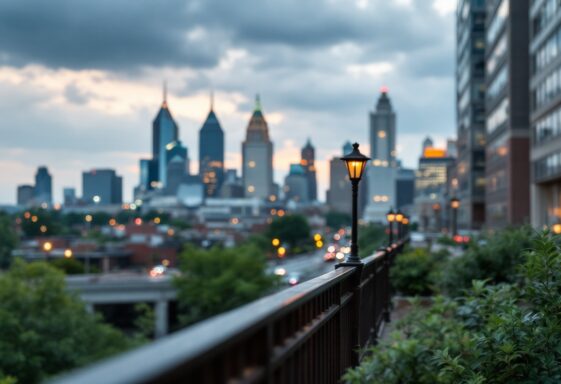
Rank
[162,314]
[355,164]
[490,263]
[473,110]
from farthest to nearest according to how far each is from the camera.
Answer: [473,110]
[162,314]
[490,263]
[355,164]

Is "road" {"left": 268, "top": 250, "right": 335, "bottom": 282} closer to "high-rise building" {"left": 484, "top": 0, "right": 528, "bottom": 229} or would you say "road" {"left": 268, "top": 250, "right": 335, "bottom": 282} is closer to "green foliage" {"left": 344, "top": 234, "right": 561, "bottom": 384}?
"high-rise building" {"left": 484, "top": 0, "right": 528, "bottom": 229}

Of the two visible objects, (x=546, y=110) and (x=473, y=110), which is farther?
(x=473, y=110)

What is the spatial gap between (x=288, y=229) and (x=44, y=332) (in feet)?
392

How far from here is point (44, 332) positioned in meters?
40.9

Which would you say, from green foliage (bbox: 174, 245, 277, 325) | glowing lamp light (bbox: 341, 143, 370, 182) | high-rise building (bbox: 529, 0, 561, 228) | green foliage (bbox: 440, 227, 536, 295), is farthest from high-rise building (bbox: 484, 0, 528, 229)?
glowing lamp light (bbox: 341, 143, 370, 182)

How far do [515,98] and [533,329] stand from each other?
60013 millimetres

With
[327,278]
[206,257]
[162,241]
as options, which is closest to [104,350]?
[206,257]

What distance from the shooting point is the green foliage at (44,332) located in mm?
37281

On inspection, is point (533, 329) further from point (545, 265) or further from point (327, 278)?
point (327, 278)

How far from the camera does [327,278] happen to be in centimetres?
606

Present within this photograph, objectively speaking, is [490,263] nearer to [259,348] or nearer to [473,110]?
[259,348]

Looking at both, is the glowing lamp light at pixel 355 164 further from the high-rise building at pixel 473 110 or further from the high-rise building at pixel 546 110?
the high-rise building at pixel 473 110

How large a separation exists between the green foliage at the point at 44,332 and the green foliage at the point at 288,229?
111 meters

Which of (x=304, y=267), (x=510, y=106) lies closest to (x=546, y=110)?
(x=510, y=106)
